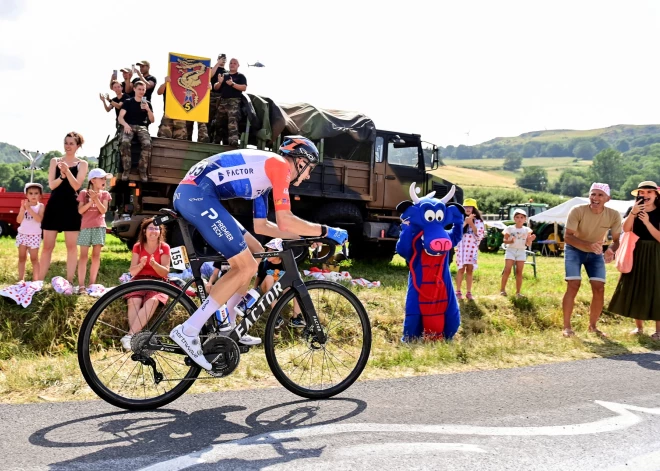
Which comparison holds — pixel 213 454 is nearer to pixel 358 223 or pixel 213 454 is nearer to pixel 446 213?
pixel 446 213

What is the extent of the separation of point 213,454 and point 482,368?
332cm

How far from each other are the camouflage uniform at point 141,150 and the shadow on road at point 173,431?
7.05 m

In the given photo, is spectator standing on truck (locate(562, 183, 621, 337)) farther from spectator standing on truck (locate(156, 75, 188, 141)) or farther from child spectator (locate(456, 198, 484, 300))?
spectator standing on truck (locate(156, 75, 188, 141))

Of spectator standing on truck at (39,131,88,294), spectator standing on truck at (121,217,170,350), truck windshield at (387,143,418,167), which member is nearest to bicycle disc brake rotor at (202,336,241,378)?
spectator standing on truck at (121,217,170,350)

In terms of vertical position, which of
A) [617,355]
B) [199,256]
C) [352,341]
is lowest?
[617,355]

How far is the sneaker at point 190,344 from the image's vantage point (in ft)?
14.0

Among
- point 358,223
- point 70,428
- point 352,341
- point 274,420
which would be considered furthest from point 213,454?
point 358,223

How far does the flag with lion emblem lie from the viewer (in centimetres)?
1088

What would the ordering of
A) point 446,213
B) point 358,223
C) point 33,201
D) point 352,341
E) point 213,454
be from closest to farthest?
point 213,454
point 352,341
point 446,213
point 33,201
point 358,223

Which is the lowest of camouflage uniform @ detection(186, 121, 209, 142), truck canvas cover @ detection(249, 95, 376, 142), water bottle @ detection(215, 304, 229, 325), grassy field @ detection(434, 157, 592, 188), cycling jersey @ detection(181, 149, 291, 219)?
water bottle @ detection(215, 304, 229, 325)

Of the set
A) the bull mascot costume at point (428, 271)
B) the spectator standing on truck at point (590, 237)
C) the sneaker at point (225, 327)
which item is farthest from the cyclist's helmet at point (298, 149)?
the spectator standing on truck at point (590, 237)

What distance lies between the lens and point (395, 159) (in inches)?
547

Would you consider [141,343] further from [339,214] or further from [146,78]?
[339,214]

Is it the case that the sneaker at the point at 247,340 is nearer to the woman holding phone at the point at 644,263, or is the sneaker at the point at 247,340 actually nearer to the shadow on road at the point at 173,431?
the shadow on road at the point at 173,431
